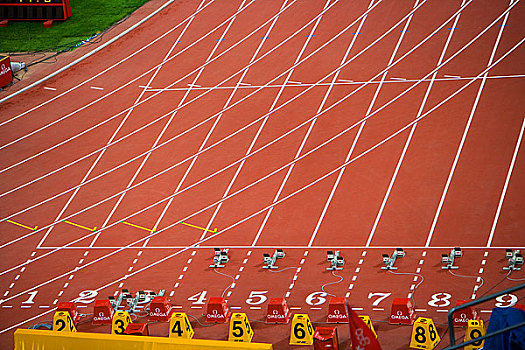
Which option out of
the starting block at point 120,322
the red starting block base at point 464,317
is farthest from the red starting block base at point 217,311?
the red starting block base at point 464,317

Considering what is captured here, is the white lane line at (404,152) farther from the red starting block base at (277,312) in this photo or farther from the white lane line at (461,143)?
the red starting block base at (277,312)

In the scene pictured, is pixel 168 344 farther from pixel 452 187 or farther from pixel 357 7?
pixel 357 7

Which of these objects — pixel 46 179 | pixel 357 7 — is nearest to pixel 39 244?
pixel 46 179

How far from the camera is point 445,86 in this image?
2245 cm

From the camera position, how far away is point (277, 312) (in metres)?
15.4

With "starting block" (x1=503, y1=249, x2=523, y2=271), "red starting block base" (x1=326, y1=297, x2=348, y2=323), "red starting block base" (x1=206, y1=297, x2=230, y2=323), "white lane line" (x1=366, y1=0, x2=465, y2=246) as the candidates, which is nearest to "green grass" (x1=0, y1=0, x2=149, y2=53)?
"white lane line" (x1=366, y1=0, x2=465, y2=246)

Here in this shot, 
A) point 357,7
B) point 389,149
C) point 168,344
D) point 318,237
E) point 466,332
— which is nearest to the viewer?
point 168,344

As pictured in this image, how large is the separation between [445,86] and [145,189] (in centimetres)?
878

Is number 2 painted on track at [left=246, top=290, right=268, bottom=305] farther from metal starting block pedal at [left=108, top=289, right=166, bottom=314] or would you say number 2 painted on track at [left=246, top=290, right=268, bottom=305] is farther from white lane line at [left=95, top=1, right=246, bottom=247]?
white lane line at [left=95, top=1, right=246, bottom=247]

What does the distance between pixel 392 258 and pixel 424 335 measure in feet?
9.57

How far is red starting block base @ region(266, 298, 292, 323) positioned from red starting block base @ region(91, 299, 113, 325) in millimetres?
3230

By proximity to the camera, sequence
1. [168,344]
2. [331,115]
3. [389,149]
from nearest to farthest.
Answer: [168,344]
[389,149]
[331,115]

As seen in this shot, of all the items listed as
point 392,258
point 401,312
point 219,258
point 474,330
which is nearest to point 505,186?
point 392,258

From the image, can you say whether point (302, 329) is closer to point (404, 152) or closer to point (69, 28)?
point (404, 152)
